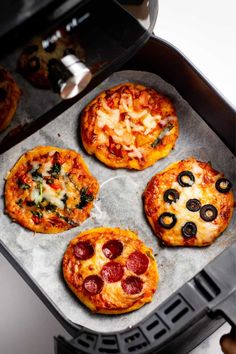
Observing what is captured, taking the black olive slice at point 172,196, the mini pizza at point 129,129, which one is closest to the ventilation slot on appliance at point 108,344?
the black olive slice at point 172,196

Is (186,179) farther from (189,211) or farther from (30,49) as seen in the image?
(30,49)

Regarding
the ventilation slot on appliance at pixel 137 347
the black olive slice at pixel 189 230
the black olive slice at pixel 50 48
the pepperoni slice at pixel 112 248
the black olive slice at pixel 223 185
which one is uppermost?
the black olive slice at pixel 50 48

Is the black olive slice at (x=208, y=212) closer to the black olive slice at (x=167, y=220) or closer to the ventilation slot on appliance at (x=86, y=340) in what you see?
the black olive slice at (x=167, y=220)

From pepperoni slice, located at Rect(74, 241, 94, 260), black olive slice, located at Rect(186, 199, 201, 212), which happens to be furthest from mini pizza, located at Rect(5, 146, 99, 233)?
black olive slice, located at Rect(186, 199, 201, 212)

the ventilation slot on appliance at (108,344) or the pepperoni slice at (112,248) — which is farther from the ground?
the ventilation slot on appliance at (108,344)

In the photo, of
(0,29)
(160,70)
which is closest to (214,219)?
(160,70)

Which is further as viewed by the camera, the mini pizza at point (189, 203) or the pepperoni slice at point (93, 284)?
the mini pizza at point (189, 203)

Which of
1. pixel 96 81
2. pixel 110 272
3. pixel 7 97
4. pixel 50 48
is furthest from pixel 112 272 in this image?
pixel 50 48
